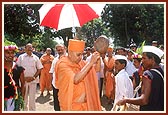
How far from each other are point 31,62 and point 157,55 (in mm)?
4142

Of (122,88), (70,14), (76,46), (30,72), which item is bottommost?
(122,88)

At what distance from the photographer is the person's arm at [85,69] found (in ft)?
11.5

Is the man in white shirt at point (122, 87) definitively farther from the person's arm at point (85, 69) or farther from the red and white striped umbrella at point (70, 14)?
the person's arm at point (85, 69)

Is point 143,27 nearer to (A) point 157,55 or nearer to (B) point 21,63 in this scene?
(B) point 21,63

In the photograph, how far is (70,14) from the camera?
4.50 meters

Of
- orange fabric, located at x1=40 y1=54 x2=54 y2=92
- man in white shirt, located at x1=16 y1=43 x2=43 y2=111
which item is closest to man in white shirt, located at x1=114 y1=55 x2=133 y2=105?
man in white shirt, located at x1=16 y1=43 x2=43 y2=111

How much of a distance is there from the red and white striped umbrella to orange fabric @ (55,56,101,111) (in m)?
0.87

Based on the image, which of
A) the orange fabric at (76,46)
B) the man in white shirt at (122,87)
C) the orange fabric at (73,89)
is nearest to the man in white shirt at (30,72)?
the man in white shirt at (122,87)

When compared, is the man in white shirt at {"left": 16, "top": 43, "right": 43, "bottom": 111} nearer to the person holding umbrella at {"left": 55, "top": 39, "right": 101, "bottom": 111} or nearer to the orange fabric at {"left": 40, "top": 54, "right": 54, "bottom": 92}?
the orange fabric at {"left": 40, "top": 54, "right": 54, "bottom": 92}

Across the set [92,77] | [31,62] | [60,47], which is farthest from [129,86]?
[31,62]

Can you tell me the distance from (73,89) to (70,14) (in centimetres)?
121

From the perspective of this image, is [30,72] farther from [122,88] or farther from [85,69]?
[85,69]

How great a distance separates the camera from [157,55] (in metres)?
3.78

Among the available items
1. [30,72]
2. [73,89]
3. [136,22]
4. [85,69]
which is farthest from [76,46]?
[136,22]
